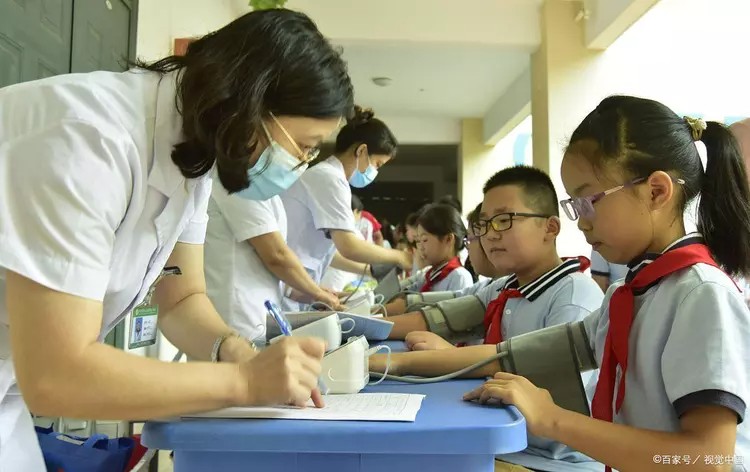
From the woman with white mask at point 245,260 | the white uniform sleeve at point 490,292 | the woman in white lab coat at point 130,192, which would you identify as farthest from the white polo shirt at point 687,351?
the woman with white mask at point 245,260

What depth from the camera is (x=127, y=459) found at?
119 centimetres

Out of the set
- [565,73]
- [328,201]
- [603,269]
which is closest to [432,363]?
[328,201]

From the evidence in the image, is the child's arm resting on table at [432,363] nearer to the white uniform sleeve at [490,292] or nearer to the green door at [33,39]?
the white uniform sleeve at [490,292]

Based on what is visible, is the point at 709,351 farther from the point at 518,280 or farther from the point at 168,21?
the point at 168,21

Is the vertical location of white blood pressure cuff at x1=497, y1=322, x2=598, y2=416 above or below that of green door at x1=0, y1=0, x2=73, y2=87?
below

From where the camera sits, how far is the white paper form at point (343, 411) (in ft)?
2.19

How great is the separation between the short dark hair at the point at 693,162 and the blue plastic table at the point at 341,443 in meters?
0.53

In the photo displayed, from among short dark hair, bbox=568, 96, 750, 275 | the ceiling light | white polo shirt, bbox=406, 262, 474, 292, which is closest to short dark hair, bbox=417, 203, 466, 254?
white polo shirt, bbox=406, 262, 474, 292

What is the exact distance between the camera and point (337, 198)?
7.03ft

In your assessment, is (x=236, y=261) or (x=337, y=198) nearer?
(x=236, y=261)

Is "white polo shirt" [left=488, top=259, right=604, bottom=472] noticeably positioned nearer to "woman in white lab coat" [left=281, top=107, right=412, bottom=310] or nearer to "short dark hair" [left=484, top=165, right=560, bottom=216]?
"short dark hair" [left=484, top=165, right=560, bottom=216]

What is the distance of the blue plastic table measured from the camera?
62 cm

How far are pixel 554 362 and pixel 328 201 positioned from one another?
1191 millimetres

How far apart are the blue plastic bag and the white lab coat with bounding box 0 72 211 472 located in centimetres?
33
